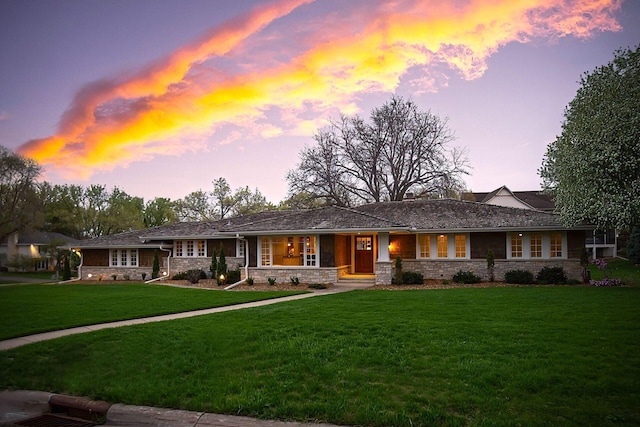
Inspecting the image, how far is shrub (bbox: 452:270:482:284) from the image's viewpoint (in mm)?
19781

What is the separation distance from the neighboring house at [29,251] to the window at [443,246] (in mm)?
38783

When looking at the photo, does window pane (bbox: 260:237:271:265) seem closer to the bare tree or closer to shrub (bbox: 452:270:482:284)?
shrub (bbox: 452:270:482:284)

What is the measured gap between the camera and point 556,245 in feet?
66.3

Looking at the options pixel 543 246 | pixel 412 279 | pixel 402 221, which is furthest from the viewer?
pixel 402 221

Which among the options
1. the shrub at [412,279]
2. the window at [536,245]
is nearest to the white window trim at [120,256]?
the shrub at [412,279]

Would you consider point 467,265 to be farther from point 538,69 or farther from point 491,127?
point 538,69

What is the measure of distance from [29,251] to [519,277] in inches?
1989

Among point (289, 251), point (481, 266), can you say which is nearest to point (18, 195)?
point (289, 251)

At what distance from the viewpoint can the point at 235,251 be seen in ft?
83.9

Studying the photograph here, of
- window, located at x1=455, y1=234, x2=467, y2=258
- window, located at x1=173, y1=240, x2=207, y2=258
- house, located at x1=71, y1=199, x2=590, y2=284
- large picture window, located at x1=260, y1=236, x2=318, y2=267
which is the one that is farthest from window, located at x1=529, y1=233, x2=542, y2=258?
window, located at x1=173, y1=240, x2=207, y2=258

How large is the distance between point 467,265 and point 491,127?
783 cm

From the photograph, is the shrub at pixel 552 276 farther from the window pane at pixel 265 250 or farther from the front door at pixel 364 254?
the window pane at pixel 265 250

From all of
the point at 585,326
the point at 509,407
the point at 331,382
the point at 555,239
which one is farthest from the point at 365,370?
the point at 555,239

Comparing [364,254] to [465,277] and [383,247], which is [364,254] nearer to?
[383,247]
